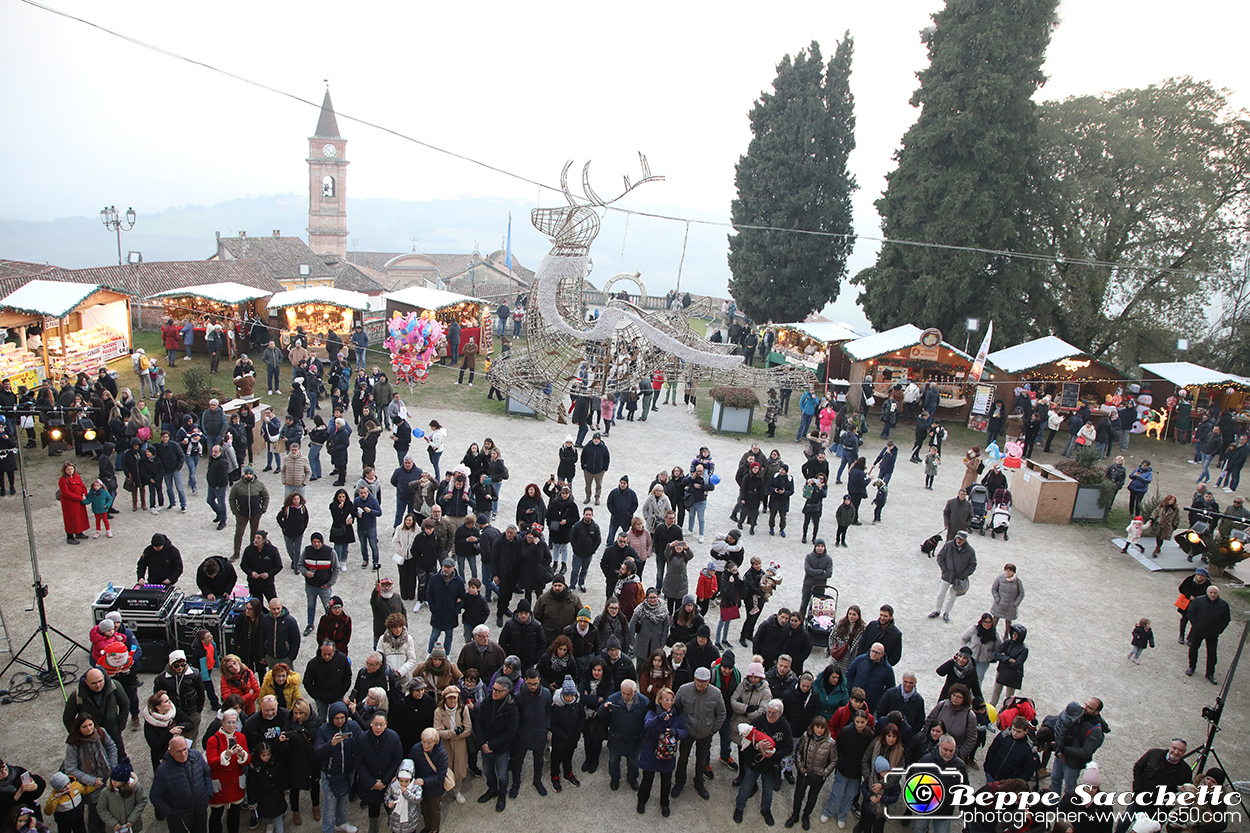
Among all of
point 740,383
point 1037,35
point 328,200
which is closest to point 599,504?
point 740,383

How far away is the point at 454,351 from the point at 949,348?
1425cm

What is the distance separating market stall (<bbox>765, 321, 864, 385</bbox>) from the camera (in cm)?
2486

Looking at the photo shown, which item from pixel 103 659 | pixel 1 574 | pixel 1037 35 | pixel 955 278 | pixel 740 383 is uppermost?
pixel 1037 35

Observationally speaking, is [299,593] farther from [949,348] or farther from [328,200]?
[328,200]

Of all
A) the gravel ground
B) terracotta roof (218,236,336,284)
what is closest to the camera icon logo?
the gravel ground

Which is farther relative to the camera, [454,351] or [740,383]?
[454,351]

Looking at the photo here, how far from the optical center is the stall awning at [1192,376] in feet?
67.8

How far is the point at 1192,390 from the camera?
21.2 meters

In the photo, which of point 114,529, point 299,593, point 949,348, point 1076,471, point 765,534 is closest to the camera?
point 299,593

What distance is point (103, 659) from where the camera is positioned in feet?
22.9

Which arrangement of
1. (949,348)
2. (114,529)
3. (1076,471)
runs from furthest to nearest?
(949,348), (1076,471), (114,529)

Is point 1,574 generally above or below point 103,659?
below

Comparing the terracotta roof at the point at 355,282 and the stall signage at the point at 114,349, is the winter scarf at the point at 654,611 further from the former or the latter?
the terracotta roof at the point at 355,282

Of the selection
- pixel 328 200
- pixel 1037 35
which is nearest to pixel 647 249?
pixel 328 200
